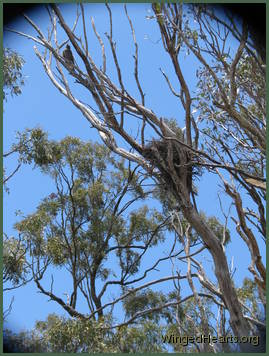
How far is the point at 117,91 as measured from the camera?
5969 millimetres

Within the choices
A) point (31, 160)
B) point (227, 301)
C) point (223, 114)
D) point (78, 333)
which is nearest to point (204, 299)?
point (78, 333)

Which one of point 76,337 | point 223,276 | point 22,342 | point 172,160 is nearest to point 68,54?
point 172,160

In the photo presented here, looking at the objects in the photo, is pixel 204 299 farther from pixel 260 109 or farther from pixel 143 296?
pixel 260 109

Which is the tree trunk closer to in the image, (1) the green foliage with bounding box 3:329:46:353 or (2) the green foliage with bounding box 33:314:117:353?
(1) the green foliage with bounding box 3:329:46:353

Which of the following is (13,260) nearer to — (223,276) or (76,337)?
(76,337)

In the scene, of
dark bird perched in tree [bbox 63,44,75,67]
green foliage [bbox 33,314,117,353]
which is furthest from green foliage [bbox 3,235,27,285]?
dark bird perched in tree [bbox 63,44,75,67]

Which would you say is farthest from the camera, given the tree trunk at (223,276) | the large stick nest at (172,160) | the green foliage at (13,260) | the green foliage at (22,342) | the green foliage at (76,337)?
the green foliage at (13,260)

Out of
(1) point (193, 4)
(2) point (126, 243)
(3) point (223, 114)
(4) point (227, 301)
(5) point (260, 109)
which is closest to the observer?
(4) point (227, 301)

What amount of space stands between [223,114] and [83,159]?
490cm

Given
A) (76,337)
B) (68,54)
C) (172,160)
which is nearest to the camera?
(172,160)

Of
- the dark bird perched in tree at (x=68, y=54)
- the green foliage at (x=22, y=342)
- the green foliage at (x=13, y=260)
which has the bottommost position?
the green foliage at (x=22, y=342)

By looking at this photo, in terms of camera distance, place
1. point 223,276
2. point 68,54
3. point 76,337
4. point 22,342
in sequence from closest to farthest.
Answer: point 223,276 → point 68,54 → point 22,342 → point 76,337

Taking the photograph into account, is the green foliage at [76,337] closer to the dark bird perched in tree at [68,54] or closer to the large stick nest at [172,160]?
the large stick nest at [172,160]

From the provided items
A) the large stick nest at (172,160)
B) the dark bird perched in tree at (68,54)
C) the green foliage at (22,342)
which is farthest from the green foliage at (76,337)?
the dark bird perched in tree at (68,54)
